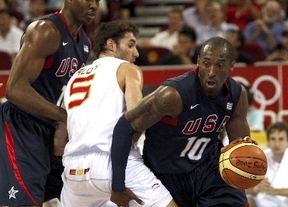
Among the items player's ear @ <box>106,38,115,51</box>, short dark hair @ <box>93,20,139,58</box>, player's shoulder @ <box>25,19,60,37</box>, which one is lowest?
player's ear @ <box>106,38,115,51</box>

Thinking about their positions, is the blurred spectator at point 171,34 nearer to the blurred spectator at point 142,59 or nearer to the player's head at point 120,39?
the blurred spectator at point 142,59

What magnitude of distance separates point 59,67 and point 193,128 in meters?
1.11

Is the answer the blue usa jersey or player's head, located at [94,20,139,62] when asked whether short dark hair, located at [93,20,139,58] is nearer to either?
player's head, located at [94,20,139,62]

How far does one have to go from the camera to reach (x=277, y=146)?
23.6 ft

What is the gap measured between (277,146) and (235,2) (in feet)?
17.9

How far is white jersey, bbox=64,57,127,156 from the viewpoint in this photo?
15.4 feet

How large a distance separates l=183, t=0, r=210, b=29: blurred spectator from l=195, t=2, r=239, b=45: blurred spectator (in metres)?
0.24

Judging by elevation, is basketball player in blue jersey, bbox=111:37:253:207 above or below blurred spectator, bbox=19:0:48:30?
above

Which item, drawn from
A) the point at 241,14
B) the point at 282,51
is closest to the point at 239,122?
the point at 282,51

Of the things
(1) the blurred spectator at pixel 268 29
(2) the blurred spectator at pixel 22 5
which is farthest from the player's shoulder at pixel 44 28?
(2) the blurred spectator at pixel 22 5

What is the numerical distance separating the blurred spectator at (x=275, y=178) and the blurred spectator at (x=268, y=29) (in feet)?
13.8

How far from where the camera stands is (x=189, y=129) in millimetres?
4656

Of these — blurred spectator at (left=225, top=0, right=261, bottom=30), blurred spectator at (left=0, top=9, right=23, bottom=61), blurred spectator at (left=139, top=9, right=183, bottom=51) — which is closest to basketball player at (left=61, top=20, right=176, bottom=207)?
blurred spectator at (left=0, top=9, right=23, bottom=61)

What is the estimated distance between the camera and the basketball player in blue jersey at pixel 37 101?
5.02 m
